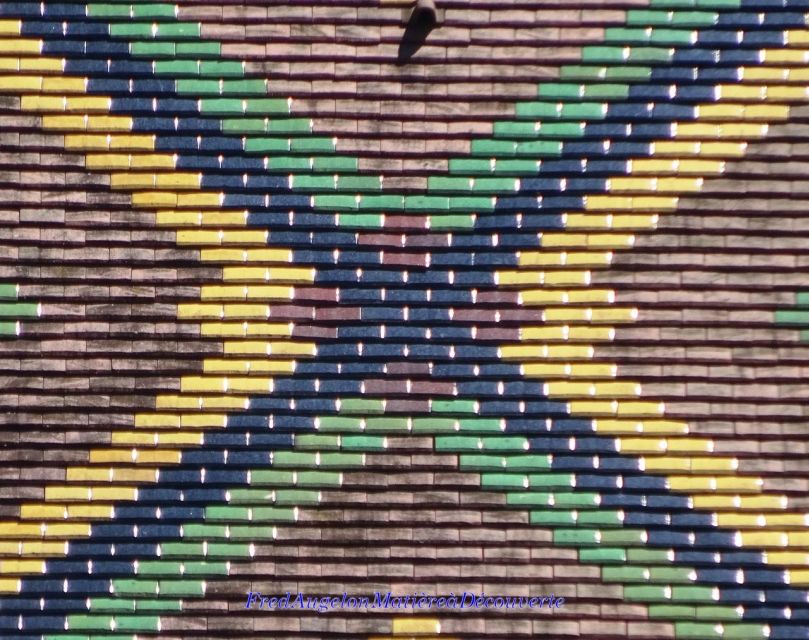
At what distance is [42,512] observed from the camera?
15.4ft

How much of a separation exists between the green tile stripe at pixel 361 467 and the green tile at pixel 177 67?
7.10 feet

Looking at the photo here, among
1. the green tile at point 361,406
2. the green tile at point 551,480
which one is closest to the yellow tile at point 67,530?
the green tile at point 361,406

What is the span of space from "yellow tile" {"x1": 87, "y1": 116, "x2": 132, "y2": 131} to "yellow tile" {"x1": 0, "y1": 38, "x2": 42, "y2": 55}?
20.9 inches

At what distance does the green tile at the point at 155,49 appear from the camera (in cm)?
477

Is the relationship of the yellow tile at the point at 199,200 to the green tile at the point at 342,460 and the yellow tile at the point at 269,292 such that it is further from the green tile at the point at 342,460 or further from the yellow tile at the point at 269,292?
the green tile at the point at 342,460

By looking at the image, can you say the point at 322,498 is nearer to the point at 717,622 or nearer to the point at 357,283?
the point at 357,283

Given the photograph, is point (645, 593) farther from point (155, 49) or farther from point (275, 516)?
point (155, 49)

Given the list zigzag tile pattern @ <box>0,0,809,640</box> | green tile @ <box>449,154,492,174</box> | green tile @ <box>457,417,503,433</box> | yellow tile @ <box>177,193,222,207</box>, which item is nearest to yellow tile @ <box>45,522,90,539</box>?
zigzag tile pattern @ <box>0,0,809,640</box>

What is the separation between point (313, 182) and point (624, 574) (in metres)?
2.90

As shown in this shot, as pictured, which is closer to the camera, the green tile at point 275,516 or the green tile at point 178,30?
the green tile at point 275,516

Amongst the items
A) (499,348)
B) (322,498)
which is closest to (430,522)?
(322,498)

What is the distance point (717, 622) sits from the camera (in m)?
4.63

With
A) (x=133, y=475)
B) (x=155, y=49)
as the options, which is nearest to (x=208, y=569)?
(x=133, y=475)

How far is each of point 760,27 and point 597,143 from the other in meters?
1.17
